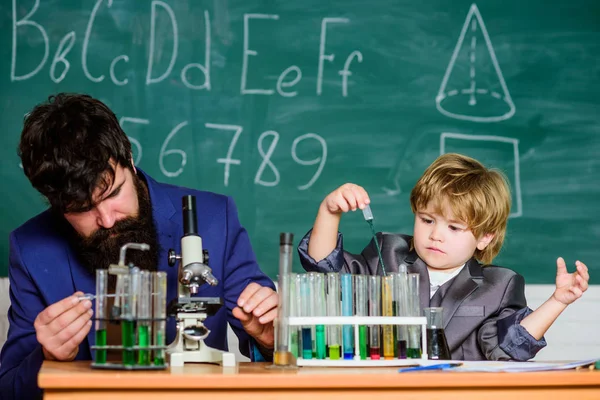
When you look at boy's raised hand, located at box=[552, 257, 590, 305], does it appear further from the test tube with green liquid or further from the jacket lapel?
the test tube with green liquid

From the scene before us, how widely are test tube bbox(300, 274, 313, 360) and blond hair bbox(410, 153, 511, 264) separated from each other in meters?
0.76

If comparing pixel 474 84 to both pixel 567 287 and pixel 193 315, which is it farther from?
pixel 193 315

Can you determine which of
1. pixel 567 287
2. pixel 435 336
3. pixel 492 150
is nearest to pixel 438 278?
pixel 567 287

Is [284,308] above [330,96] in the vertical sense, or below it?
below

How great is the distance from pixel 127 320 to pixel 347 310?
20.4 inches

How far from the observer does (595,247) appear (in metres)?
3.19

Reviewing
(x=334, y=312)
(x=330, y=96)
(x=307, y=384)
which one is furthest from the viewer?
(x=330, y=96)

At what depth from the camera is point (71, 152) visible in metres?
1.90

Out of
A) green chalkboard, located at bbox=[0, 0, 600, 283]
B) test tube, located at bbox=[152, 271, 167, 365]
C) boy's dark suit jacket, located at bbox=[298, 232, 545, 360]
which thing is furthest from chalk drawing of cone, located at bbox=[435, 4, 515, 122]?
test tube, located at bbox=[152, 271, 167, 365]

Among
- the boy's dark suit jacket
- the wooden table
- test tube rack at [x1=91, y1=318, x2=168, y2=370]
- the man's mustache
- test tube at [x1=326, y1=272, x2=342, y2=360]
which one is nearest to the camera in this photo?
the wooden table

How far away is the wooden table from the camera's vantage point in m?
1.40

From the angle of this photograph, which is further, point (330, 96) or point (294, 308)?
point (330, 96)

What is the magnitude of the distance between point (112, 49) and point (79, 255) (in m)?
1.28

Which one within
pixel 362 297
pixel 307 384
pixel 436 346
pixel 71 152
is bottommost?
pixel 307 384
